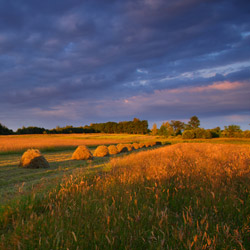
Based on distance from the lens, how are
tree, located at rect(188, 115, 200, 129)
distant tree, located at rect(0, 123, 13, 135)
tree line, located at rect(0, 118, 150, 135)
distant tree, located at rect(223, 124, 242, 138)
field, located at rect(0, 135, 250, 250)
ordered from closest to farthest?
field, located at rect(0, 135, 250, 250) < distant tree, located at rect(223, 124, 242, 138) < distant tree, located at rect(0, 123, 13, 135) < tree, located at rect(188, 115, 200, 129) < tree line, located at rect(0, 118, 150, 135)

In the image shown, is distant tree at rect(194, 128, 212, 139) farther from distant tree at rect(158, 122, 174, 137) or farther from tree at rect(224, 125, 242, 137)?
distant tree at rect(158, 122, 174, 137)

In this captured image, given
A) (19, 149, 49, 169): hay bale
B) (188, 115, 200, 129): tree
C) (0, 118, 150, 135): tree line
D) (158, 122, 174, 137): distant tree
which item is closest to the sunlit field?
(19, 149, 49, 169): hay bale

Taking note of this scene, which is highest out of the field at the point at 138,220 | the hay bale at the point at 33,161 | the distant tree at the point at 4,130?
the distant tree at the point at 4,130

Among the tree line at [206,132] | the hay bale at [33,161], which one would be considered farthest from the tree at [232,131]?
the hay bale at [33,161]

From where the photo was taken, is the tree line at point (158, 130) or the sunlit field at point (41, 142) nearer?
the sunlit field at point (41, 142)

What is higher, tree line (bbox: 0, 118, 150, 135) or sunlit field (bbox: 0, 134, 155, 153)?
tree line (bbox: 0, 118, 150, 135)

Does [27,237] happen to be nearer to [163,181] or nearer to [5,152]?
[163,181]

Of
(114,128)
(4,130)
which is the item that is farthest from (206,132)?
(4,130)

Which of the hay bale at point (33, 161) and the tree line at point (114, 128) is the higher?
the tree line at point (114, 128)

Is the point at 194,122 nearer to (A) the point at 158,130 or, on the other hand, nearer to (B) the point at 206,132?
(A) the point at 158,130

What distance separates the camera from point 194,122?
68.2 meters

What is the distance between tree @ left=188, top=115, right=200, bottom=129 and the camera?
67688 millimetres

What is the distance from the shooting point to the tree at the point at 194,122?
6769 centimetres

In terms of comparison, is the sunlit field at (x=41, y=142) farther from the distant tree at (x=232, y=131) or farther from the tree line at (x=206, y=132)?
the distant tree at (x=232, y=131)
